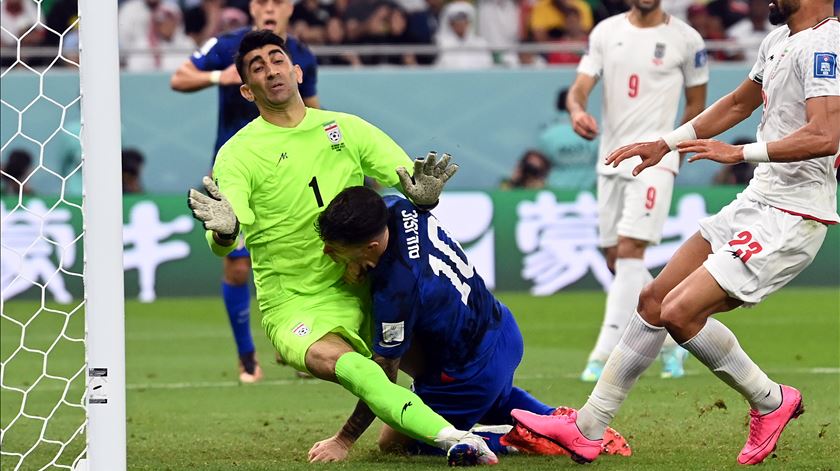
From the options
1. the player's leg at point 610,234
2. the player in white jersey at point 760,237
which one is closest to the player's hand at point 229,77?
the player's leg at point 610,234

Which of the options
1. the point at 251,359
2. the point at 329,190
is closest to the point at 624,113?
the point at 251,359

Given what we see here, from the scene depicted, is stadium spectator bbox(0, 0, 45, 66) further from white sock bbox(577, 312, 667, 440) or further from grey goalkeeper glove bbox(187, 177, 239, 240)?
white sock bbox(577, 312, 667, 440)

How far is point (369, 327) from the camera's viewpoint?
600 cm

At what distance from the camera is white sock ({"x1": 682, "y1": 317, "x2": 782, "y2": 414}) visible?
558 cm

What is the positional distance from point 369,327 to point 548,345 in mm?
4793

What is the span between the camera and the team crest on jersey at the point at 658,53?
30.1 ft

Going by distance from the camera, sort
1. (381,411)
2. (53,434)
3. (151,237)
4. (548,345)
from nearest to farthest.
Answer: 1. (381,411)
2. (53,434)
3. (548,345)
4. (151,237)

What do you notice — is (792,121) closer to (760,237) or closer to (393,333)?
(760,237)

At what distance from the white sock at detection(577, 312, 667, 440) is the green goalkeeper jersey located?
1.23 m

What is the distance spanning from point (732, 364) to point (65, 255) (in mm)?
4426

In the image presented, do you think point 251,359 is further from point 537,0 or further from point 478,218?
point 537,0

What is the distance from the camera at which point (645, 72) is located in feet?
30.3

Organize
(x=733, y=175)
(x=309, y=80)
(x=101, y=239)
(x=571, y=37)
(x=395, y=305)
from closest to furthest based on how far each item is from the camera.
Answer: (x=101, y=239), (x=395, y=305), (x=309, y=80), (x=733, y=175), (x=571, y=37)

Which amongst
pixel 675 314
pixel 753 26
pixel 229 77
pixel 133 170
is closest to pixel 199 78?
pixel 229 77
